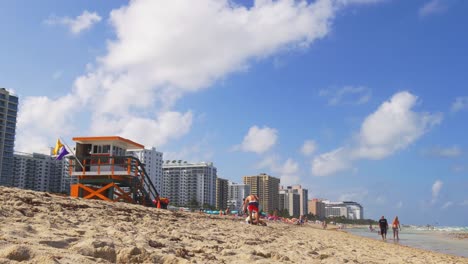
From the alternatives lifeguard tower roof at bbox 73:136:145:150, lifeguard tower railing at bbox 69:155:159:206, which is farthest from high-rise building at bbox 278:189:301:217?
lifeguard tower railing at bbox 69:155:159:206

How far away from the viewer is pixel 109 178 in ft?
61.2

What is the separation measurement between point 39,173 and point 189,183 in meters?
60.2

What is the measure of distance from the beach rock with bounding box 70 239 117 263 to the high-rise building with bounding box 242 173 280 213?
6826 inches

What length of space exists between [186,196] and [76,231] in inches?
5537

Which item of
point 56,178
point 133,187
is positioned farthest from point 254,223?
point 56,178

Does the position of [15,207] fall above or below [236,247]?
above

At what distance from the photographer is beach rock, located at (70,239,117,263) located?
12.0ft

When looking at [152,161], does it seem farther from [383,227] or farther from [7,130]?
[383,227]

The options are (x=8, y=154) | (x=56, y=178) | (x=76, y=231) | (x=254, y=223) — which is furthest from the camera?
(x=56, y=178)

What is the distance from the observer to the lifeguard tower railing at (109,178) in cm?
A: 1858

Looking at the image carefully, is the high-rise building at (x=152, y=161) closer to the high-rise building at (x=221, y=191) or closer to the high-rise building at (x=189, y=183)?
the high-rise building at (x=189, y=183)

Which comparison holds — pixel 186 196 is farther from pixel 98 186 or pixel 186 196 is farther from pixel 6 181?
pixel 98 186

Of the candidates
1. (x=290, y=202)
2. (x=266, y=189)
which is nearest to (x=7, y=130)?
(x=266, y=189)

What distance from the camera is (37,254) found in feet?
10.2
